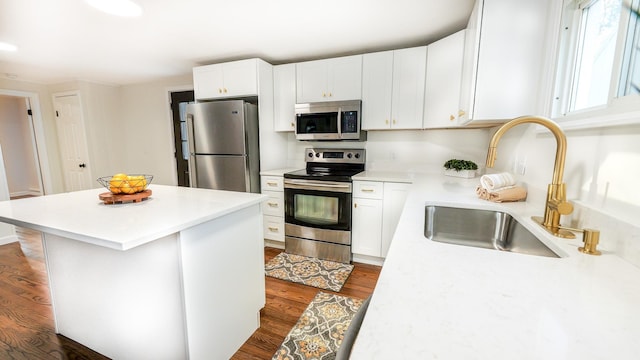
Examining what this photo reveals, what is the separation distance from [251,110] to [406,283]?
111 inches

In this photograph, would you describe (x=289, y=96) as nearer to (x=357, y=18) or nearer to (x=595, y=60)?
(x=357, y=18)

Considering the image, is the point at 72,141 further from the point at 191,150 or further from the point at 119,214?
the point at 119,214

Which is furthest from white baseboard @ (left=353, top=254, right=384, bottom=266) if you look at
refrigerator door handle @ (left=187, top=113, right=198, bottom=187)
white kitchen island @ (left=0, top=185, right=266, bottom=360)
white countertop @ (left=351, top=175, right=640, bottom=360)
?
refrigerator door handle @ (left=187, top=113, right=198, bottom=187)

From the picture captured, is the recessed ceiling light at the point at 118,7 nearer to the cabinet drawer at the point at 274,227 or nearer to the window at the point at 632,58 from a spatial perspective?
the cabinet drawer at the point at 274,227

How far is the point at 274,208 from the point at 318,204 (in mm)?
586

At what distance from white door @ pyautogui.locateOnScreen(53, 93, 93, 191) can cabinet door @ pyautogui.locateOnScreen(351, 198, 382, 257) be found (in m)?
4.62

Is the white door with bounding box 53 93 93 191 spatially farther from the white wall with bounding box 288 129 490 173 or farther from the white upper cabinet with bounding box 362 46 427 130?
the white upper cabinet with bounding box 362 46 427 130

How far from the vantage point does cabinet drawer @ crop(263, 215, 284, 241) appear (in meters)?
3.06

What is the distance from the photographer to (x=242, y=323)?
1646 mm

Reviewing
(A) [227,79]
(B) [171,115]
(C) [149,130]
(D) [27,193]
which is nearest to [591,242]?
(A) [227,79]

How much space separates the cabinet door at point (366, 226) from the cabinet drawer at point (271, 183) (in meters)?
0.89

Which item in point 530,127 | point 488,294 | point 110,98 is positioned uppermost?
point 110,98

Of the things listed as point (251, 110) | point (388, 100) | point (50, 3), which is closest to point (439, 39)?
point (388, 100)

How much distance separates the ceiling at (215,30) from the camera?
198 centimetres
